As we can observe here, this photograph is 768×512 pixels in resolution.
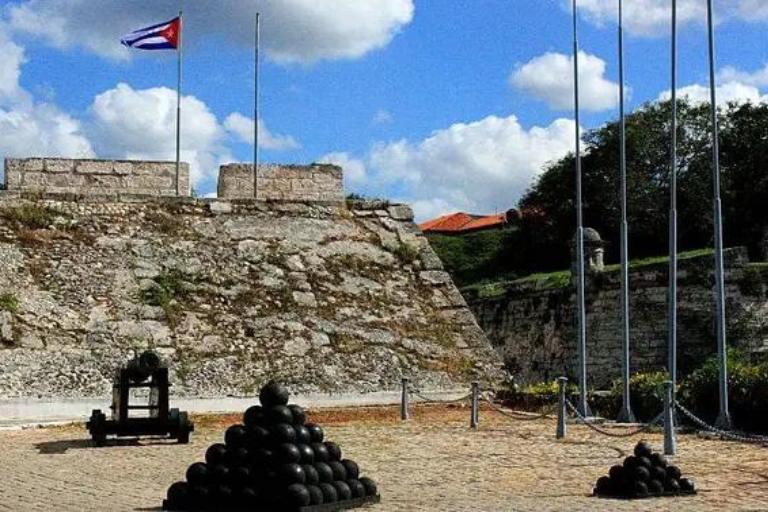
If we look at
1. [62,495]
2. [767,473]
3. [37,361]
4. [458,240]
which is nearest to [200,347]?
[37,361]

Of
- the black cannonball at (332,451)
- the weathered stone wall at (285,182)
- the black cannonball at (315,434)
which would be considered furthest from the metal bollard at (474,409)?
the black cannonball at (315,434)

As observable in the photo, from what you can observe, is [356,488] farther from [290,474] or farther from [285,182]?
[285,182]

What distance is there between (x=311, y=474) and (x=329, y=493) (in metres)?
0.15

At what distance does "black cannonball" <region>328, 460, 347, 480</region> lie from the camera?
6402 millimetres

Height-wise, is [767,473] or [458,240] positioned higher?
[458,240]

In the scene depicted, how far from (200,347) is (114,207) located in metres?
2.99

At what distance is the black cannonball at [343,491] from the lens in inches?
245

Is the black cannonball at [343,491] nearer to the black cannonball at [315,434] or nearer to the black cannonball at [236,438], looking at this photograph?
the black cannonball at [315,434]

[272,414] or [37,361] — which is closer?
[272,414]

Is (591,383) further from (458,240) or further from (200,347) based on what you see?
(458,240)

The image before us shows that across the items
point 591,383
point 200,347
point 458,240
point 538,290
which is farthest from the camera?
point 458,240

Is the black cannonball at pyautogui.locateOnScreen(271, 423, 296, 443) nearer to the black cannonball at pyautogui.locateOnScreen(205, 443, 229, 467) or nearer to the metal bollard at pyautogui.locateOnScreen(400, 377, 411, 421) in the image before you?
the black cannonball at pyautogui.locateOnScreen(205, 443, 229, 467)

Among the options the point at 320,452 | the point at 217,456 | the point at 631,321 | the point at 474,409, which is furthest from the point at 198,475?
the point at 631,321

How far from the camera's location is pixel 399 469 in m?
8.23
